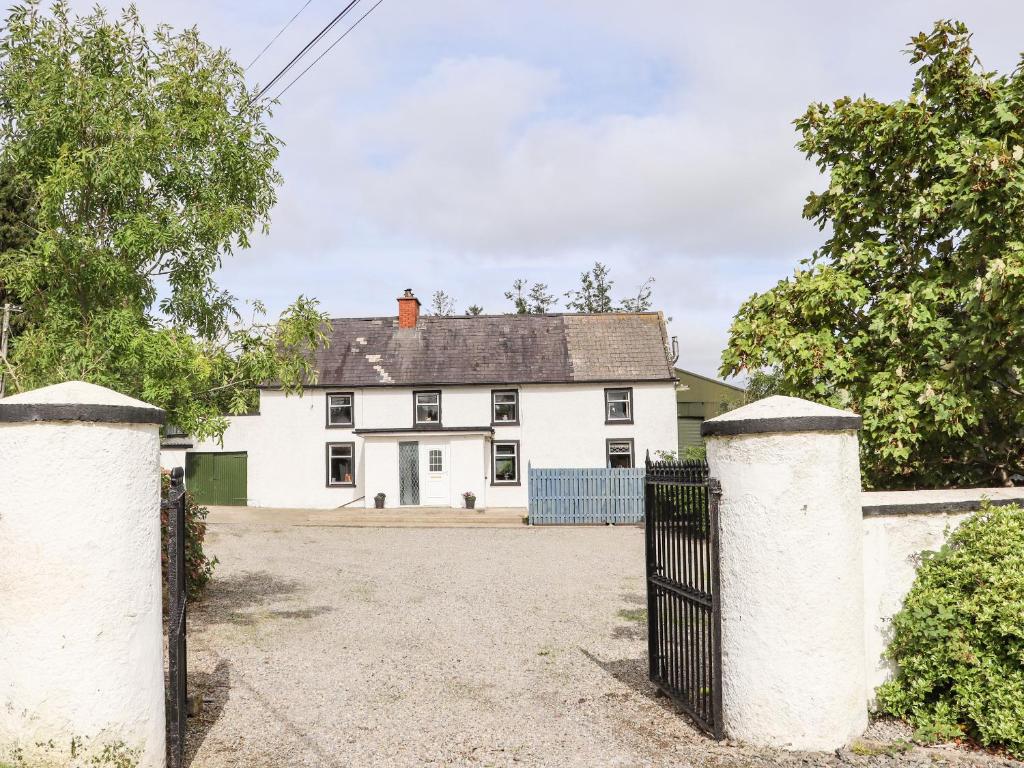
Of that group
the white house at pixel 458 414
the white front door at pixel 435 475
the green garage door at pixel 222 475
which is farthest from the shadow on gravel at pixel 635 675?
the green garage door at pixel 222 475

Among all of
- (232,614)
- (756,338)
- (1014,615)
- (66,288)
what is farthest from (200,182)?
(1014,615)

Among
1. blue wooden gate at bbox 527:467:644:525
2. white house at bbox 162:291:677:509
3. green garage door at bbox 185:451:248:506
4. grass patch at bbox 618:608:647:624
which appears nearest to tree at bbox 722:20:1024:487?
grass patch at bbox 618:608:647:624

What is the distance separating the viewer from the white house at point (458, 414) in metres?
28.6

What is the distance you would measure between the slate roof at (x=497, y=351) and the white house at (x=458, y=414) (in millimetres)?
54

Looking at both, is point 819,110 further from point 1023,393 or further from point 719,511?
point 719,511

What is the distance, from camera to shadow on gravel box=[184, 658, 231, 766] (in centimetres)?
573

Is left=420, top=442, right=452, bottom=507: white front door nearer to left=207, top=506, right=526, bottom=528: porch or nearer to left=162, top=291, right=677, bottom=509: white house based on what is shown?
left=162, top=291, right=677, bottom=509: white house

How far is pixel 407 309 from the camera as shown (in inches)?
1254

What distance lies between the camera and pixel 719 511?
573 centimetres

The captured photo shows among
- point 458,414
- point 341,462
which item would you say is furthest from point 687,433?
point 341,462

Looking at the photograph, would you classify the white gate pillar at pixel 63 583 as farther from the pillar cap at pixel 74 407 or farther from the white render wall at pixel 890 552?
the white render wall at pixel 890 552

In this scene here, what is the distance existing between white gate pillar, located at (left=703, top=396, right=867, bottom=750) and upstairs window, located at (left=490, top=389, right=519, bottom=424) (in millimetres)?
24336

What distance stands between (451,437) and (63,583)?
24.2 meters

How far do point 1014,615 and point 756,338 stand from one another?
4.03m
